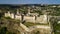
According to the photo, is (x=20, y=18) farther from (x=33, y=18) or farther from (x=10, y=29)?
(x=10, y=29)

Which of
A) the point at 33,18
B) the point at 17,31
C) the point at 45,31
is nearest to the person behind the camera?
the point at 17,31

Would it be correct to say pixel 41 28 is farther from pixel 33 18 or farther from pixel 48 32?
pixel 33 18

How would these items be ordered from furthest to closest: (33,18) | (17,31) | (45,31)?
1. (33,18)
2. (45,31)
3. (17,31)

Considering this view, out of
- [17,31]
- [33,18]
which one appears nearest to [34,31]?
[17,31]

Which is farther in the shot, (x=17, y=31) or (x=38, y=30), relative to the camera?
(x=38, y=30)

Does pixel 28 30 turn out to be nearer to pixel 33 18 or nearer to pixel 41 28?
pixel 41 28

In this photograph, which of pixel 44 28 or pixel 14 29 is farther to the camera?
pixel 44 28

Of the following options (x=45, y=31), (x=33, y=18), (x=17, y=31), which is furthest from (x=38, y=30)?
(x=33, y=18)
